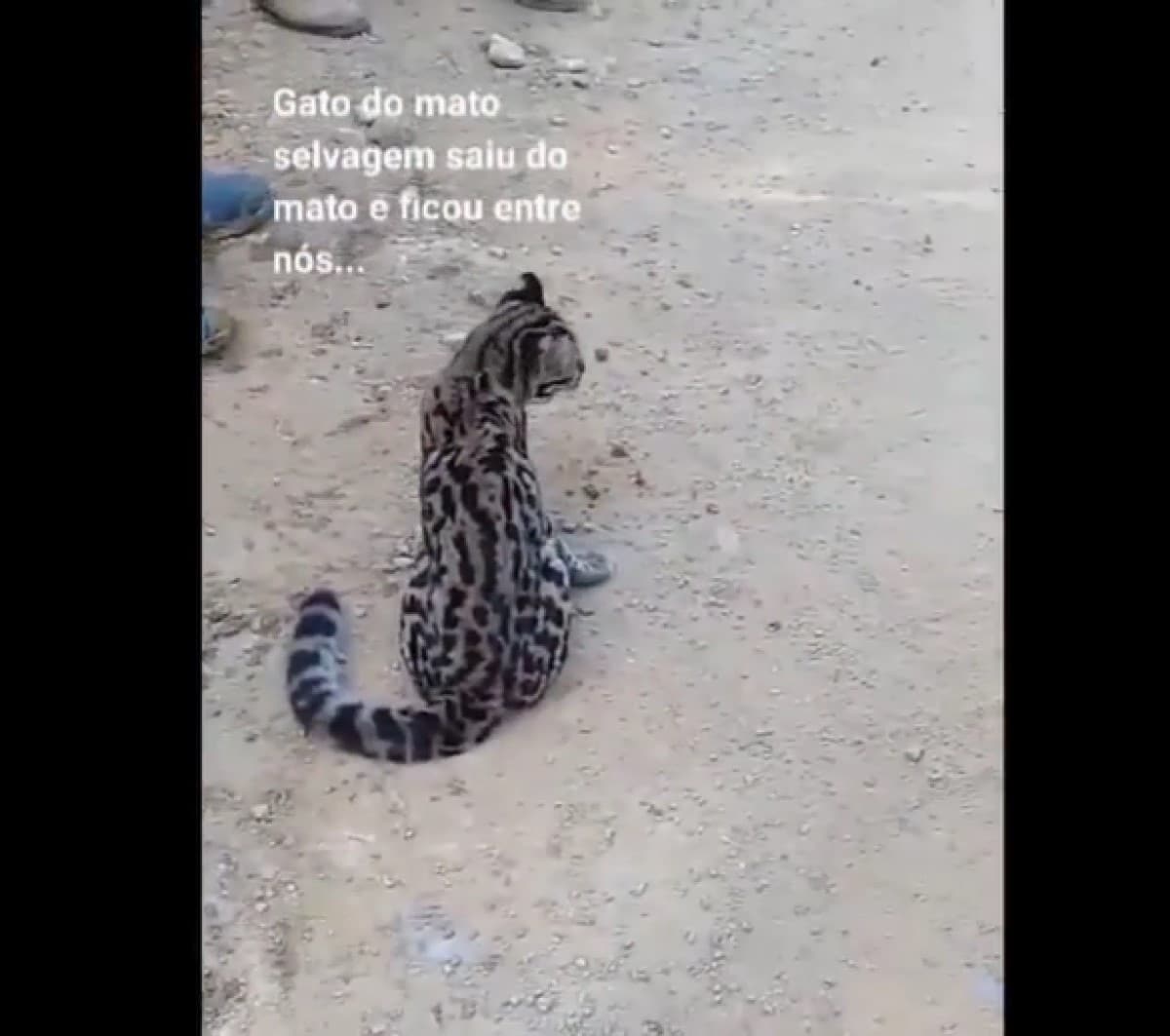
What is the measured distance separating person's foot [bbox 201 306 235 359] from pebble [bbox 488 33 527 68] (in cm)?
32

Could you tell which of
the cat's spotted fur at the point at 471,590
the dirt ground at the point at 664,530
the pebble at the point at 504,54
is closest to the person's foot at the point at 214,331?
the dirt ground at the point at 664,530

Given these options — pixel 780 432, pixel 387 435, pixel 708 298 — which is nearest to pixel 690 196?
pixel 708 298

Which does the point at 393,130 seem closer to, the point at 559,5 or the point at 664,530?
the point at 559,5

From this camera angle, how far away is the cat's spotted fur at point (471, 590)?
1380 mm

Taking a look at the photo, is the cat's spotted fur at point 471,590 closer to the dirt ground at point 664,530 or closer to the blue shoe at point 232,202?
the dirt ground at point 664,530

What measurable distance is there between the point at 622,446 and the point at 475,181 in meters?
0.26

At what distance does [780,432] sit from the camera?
144 centimetres

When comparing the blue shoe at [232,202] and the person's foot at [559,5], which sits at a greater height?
the person's foot at [559,5]

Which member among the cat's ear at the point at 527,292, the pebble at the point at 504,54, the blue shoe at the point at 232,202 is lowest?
the cat's ear at the point at 527,292

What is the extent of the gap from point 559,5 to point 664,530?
471mm

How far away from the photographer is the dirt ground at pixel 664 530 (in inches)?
54.7

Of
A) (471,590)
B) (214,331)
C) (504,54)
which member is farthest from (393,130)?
(471,590)
